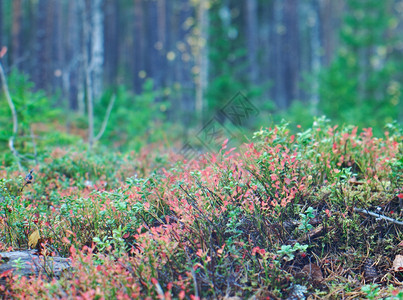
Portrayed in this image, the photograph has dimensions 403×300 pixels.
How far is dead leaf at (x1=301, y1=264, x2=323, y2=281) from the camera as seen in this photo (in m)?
3.11

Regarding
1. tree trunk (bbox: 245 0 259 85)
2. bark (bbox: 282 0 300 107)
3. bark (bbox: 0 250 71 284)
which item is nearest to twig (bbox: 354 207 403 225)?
bark (bbox: 0 250 71 284)

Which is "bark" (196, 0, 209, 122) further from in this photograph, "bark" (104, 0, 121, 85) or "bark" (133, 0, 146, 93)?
"bark" (104, 0, 121, 85)

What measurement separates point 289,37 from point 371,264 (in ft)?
77.1

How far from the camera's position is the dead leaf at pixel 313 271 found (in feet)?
10.2

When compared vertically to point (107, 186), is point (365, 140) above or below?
above

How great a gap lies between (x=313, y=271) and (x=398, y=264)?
2.49 feet

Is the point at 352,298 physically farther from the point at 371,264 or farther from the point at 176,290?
the point at 176,290

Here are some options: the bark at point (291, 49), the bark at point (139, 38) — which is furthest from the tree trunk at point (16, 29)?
the bark at point (291, 49)

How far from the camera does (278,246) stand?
3.13 metres

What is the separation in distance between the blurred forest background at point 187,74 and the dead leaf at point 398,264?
1866 mm

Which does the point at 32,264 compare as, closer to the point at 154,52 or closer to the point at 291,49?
the point at 154,52

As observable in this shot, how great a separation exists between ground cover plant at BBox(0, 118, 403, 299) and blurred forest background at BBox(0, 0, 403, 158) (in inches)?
38.3

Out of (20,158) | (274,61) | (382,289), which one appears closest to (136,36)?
(274,61)

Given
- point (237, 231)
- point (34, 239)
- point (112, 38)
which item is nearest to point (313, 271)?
point (237, 231)
